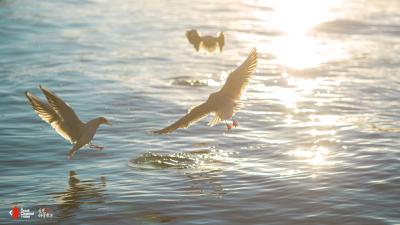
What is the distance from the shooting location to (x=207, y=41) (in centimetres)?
1662

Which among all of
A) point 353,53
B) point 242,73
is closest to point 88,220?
point 242,73

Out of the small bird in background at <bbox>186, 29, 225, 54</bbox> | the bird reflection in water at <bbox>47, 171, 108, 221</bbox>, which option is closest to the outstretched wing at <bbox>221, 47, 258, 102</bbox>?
the bird reflection in water at <bbox>47, 171, 108, 221</bbox>

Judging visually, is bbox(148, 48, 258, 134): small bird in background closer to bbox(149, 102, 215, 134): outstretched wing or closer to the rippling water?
bbox(149, 102, 215, 134): outstretched wing

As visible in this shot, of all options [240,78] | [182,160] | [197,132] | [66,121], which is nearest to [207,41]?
[197,132]

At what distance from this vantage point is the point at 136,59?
76.0ft

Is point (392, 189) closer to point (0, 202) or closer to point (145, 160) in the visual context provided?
point (145, 160)

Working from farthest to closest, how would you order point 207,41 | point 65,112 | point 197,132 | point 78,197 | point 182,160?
point 207,41 < point 197,132 < point 182,160 < point 65,112 < point 78,197

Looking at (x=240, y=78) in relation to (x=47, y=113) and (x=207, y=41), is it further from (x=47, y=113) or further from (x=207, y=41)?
(x=207, y=41)

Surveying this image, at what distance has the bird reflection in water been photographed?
333 inches

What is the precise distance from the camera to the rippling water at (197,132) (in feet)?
28.8

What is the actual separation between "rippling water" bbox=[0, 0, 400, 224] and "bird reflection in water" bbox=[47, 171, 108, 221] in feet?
0.12

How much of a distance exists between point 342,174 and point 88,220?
18.0 feet

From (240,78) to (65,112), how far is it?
12.0ft

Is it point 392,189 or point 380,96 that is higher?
point 380,96
